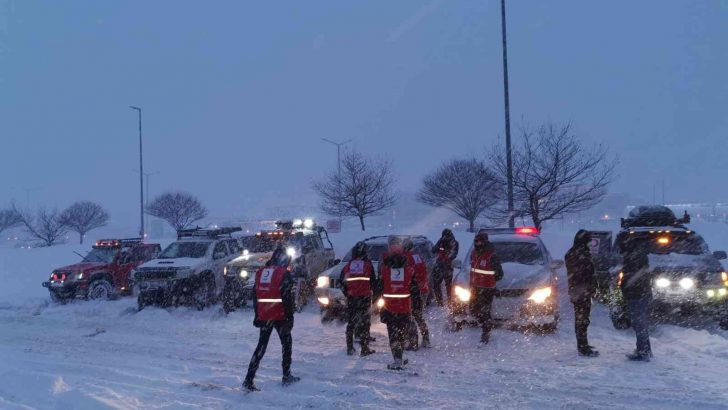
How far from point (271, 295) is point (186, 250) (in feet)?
30.6

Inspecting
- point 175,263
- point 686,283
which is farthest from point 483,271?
point 175,263

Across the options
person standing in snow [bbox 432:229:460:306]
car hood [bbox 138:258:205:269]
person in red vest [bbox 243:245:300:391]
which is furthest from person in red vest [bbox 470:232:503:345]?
car hood [bbox 138:258:205:269]

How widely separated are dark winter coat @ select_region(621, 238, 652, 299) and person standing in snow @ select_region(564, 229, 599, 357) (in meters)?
0.56

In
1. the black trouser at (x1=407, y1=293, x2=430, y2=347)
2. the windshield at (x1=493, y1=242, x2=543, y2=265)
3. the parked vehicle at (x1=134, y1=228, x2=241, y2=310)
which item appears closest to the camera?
the black trouser at (x1=407, y1=293, x2=430, y2=347)

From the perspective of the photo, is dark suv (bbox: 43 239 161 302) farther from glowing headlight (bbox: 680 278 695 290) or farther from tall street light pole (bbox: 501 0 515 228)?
glowing headlight (bbox: 680 278 695 290)

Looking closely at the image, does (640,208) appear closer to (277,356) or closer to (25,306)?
(277,356)

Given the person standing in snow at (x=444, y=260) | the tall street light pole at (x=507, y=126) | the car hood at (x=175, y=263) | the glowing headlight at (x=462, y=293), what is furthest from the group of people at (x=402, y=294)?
the tall street light pole at (x=507, y=126)

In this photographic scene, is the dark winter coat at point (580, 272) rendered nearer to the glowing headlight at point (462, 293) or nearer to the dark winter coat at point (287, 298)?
the glowing headlight at point (462, 293)

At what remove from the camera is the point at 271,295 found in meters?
7.22

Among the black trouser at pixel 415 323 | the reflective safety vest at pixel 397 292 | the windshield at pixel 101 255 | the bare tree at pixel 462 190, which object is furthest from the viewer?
the bare tree at pixel 462 190

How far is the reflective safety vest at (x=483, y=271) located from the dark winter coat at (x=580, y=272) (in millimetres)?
1171

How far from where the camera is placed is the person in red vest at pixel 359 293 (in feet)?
28.8

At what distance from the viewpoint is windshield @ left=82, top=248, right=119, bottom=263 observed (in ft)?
57.4

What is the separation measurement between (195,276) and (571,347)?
932 centimetres
